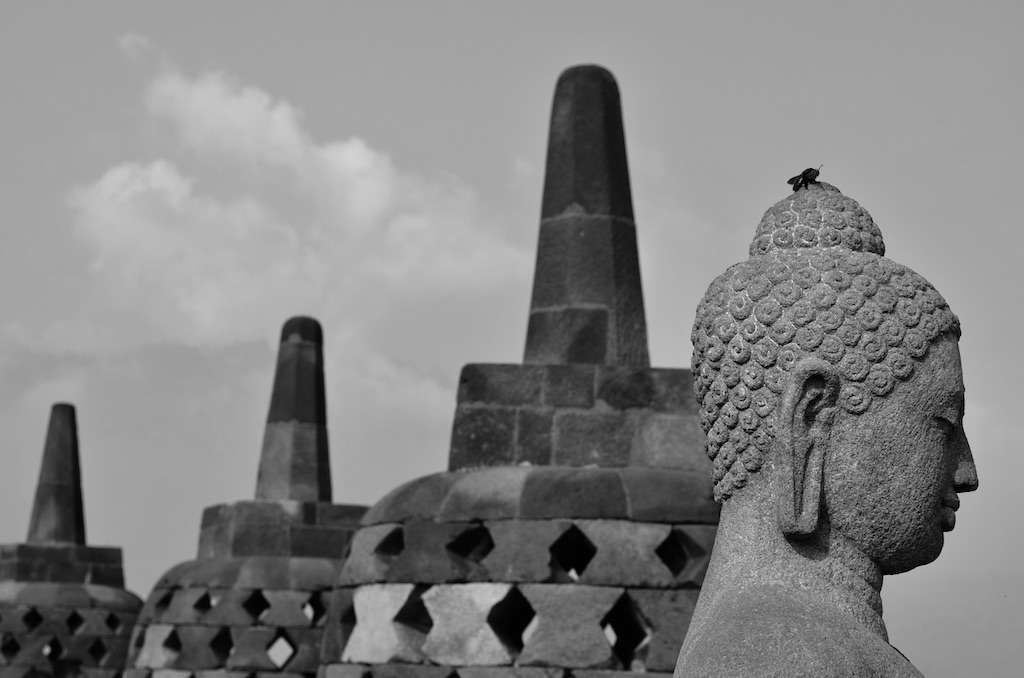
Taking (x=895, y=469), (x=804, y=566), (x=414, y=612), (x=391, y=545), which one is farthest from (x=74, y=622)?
(x=895, y=469)

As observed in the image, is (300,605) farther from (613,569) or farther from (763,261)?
(763,261)

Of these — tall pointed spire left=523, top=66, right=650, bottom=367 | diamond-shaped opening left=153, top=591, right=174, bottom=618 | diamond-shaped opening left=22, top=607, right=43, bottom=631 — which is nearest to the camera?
tall pointed spire left=523, top=66, right=650, bottom=367

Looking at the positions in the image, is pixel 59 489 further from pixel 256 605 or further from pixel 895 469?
pixel 895 469

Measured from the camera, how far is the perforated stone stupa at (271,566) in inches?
539

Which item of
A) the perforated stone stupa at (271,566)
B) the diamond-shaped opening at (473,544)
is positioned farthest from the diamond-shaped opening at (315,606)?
the diamond-shaped opening at (473,544)

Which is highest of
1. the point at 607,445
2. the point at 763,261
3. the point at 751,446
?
the point at 607,445

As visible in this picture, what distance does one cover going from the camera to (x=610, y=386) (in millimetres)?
9094

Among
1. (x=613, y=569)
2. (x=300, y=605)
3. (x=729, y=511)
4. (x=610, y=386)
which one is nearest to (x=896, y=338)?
(x=729, y=511)

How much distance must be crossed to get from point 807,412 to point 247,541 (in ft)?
35.0

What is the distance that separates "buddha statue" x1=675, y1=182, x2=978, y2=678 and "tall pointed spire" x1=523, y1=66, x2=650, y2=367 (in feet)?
17.0

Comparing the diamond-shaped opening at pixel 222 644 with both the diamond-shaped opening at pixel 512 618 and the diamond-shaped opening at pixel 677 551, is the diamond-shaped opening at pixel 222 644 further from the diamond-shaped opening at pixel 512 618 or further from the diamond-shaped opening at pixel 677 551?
the diamond-shaped opening at pixel 677 551

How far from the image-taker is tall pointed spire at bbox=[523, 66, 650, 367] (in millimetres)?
9352

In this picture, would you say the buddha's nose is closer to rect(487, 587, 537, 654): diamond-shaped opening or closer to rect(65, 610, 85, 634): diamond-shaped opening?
rect(487, 587, 537, 654): diamond-shaped opening

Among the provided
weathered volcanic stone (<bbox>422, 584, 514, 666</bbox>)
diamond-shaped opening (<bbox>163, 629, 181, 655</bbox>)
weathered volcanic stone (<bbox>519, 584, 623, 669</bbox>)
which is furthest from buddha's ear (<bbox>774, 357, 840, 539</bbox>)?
diamond-shaped opening (<bbox>163, 629, 181, 655</bbox>)
